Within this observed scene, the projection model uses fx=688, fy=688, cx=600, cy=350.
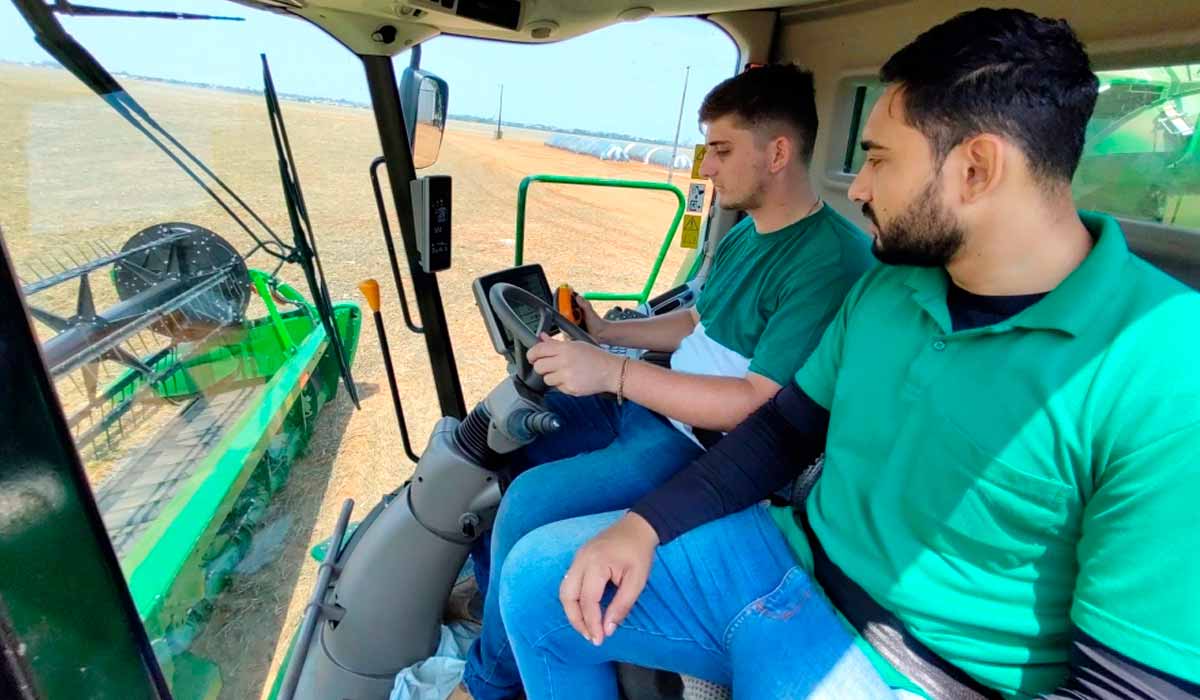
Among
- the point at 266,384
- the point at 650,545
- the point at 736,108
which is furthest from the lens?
the point at 266,384

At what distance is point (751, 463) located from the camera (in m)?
1.25

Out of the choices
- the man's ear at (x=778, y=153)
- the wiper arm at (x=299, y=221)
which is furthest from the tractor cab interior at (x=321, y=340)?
the man's ear at (x=778, y=153)

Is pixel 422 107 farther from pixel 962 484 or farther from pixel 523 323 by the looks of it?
pixel 962 484

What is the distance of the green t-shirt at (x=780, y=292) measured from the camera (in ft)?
4.59

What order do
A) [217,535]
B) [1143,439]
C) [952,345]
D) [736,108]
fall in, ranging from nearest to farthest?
[1143,439], [952,345], [217,535], [736,108]

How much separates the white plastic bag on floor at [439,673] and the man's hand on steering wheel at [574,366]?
764mm

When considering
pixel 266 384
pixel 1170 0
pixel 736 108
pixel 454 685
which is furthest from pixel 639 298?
pixel 1170 0

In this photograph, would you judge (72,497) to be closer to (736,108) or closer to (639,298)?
(736,108)

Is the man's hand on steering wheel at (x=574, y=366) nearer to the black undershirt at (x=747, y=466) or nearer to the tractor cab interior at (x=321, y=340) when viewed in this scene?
the tractor cab interior at (x=321, y=340)

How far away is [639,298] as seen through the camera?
2.77 m

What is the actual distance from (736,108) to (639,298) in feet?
3.92

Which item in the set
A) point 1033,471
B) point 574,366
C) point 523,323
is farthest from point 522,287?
point 1033,471

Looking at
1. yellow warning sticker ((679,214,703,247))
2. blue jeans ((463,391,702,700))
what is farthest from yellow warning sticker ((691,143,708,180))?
blue jeans ((463,391,702,700))

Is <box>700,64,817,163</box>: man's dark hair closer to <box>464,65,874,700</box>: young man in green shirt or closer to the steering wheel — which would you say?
<box>464,65,874,700</box>: young man in green shirt
